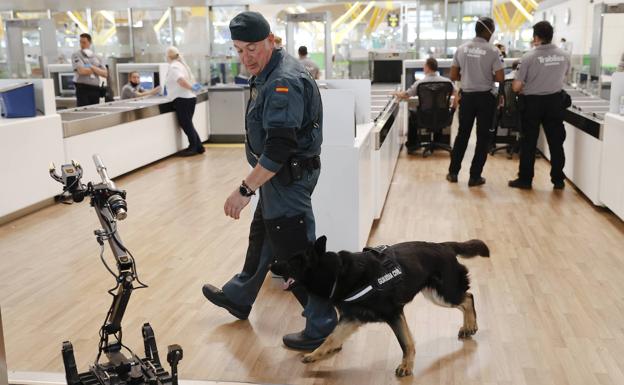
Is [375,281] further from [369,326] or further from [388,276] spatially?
[369,326]

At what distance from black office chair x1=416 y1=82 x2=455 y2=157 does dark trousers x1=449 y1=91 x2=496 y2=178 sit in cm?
154

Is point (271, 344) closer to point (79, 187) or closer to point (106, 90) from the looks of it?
point (79, 187)

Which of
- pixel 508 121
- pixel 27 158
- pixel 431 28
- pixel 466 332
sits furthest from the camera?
pixel 431 28

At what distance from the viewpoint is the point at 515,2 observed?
15.9m

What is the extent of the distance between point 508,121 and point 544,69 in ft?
6.83

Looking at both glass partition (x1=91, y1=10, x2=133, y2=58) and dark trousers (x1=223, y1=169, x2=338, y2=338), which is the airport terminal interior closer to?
dark trousers (x1=223, y1=169, x2=338, y2=338)

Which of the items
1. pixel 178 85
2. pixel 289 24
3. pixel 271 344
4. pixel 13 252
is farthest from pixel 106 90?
pixel 271 344

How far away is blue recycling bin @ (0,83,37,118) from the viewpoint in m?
6.11

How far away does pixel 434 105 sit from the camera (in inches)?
347

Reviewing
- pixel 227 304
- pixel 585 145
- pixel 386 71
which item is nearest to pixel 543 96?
pixel 585 145

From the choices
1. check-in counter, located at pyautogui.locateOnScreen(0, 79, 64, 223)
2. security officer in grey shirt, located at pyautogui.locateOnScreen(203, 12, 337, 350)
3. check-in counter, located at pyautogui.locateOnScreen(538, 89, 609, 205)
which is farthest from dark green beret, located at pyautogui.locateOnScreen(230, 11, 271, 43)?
check-in counter, located at pyautogui.locateOnScreen(538, 89, 609, 205)

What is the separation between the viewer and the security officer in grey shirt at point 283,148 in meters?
2.81

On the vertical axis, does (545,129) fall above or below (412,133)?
above

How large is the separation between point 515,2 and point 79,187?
14.9m
